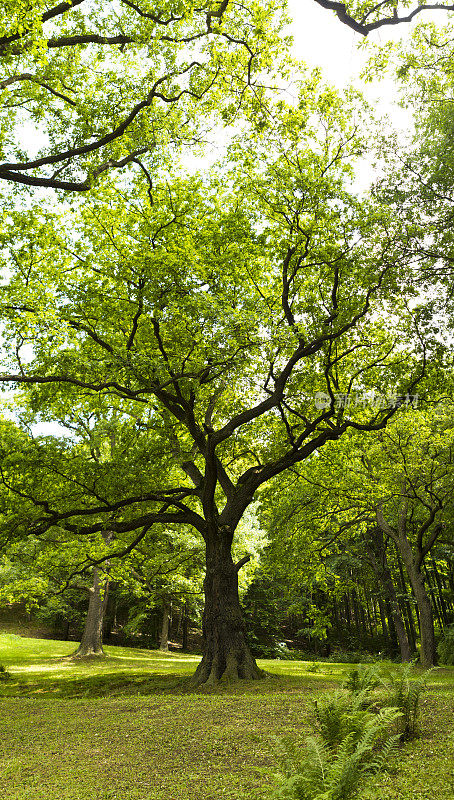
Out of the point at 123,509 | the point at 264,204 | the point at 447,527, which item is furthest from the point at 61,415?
the point at 447,527

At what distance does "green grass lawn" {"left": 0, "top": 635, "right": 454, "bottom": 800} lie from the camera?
443 cm

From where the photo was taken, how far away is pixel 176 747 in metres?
5.95

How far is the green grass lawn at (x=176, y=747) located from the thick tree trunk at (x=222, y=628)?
0.74 metres

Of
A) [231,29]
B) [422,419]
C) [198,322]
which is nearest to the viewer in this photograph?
[231,29]

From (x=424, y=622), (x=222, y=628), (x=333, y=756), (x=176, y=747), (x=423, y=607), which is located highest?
(x=423, y=607)

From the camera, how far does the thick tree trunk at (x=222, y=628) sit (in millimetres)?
11516

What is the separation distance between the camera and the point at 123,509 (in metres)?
13.7

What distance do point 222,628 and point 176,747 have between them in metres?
6.20

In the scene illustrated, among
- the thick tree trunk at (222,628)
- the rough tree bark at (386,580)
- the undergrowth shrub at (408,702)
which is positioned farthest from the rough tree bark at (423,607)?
the undergrowth shrub at (408,702)

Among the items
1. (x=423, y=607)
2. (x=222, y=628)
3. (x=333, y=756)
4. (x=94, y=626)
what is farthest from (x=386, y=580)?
(x=333, y=756)

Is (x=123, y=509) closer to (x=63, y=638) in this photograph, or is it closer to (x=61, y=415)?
(x=61, y=415)

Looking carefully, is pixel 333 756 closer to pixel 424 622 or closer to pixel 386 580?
pixel 424 622

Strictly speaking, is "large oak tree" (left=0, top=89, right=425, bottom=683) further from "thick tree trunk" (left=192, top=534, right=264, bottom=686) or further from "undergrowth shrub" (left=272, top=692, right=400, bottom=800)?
"undergrowth shrub" (left=272, top=692, right=400, bottom=800)

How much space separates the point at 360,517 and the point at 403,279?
1002 centimetres
